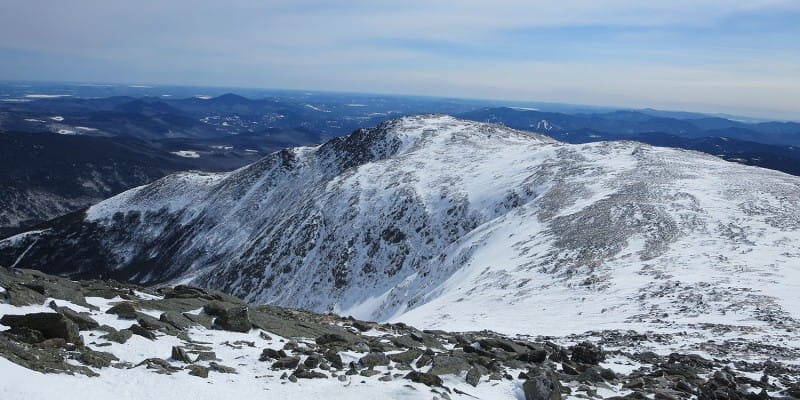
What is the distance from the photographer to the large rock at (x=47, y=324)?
41.6 feet

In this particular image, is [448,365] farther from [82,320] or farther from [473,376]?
[82,320]

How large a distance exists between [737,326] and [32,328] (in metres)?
27.4

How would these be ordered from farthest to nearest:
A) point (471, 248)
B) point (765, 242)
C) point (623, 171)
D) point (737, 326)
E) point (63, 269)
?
point (63, 269) < point (623, 171) < point (471, 248) < point (765, 242) < point (737, 326)

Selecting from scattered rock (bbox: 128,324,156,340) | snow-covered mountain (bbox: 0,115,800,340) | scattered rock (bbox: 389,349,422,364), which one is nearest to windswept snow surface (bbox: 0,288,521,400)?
scattered rock (bbox: 128,324,156,340)

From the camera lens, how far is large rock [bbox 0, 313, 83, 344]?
1269 cm

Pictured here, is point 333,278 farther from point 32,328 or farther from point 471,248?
point 32,328

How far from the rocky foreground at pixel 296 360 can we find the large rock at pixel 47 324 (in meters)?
0.03

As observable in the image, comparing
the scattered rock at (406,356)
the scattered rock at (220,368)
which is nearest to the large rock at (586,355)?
the scattered rock at (406,356)

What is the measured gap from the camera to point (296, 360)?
46.3 feet

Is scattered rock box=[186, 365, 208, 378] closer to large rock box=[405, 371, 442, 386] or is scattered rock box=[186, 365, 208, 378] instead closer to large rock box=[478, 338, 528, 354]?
large rock box=[405, 371, 442, 386]

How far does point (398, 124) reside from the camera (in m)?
114

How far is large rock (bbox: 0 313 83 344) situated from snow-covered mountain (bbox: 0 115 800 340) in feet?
67.5

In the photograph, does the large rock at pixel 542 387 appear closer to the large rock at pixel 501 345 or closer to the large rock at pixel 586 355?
the large rock at pixel 586 355

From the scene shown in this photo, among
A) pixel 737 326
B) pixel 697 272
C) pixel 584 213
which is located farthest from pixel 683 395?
pixel 584 213
